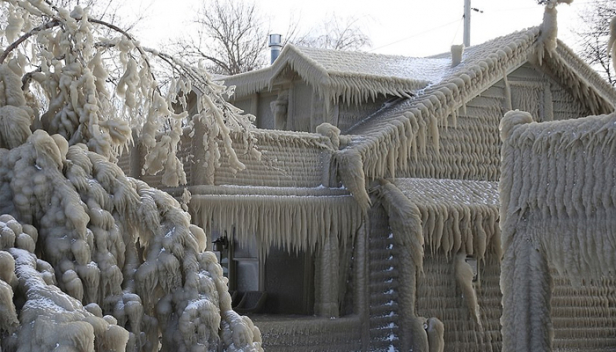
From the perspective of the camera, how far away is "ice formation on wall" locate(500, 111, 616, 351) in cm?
1030

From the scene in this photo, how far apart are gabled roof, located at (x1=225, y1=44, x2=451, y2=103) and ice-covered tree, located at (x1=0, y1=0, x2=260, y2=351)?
32.3 feet

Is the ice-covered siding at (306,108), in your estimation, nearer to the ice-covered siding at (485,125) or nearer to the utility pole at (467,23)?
the ice-covered siding at (485,125)

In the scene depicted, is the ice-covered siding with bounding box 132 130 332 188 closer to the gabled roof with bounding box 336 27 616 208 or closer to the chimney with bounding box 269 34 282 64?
the gabled roof with bounding box 336 27 616 208

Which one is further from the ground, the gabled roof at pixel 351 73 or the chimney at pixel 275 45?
the chimney at pixel 275 45

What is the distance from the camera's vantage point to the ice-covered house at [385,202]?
13977 millimetres

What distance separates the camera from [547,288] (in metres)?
11.0

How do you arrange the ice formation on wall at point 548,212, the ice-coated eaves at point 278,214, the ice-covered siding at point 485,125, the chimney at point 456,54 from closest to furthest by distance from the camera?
the ice formation on wall at point 548,212, the ice-coated eaves at point 278,214, the ice-covered siding at point 485,125, the chimney at point 456,54

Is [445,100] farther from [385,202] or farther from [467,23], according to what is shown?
[467,23]

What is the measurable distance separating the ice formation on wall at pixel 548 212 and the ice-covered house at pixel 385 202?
312cm

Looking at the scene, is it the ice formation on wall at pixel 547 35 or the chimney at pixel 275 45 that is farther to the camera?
the chimney at pixel 275 45

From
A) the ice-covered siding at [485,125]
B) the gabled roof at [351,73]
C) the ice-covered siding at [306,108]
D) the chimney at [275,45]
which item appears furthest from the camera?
the chimney at [275,45]

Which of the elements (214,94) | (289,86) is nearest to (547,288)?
(214,94)

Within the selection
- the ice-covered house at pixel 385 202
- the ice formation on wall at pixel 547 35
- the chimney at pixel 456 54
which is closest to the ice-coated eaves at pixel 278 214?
the ice-covered house at pixel 385 202

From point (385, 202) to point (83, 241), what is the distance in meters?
9.67
